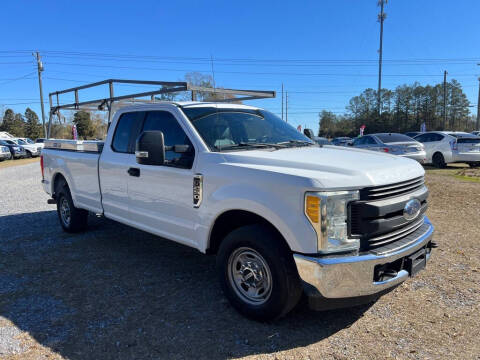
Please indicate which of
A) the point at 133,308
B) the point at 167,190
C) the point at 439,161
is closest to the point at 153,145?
the point at 167,190

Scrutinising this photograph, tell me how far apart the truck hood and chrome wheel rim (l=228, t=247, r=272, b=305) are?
30.7 inches

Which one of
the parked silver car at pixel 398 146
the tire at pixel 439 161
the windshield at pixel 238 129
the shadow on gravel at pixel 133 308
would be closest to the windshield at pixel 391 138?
the parked silver car at pixel 398 146

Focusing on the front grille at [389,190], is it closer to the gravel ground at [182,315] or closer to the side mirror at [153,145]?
the gravel ground at [182,315]

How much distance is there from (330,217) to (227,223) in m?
1.20

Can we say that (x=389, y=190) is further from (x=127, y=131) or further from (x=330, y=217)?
(x=127, y=131)

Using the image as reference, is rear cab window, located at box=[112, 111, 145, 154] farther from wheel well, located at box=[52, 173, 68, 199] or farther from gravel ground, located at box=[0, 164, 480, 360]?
wheel well, located at box=[52, 173, 68, 199]

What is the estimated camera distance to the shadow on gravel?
9.51 feet

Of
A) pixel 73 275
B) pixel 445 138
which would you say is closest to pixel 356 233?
pixel 73 275

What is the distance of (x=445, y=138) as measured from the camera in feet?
50.4

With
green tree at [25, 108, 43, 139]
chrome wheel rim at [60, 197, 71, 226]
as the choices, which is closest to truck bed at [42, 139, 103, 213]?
chrome wheel rim at [60, 197, 71, 226]

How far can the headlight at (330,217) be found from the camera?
8.55 feet

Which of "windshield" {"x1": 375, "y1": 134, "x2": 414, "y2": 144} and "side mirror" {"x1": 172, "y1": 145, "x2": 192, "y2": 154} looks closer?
"side mirror" {"x1": 172, "y1": 145, "x2": 192, "y2": 154}

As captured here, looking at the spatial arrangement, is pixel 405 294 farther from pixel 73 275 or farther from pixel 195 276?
pixel 73 275

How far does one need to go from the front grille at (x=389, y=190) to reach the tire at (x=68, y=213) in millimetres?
4844
